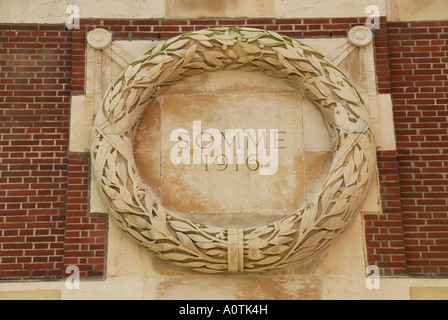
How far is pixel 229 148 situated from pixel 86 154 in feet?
4.34

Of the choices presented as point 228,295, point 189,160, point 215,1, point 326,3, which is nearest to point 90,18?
point 215,1

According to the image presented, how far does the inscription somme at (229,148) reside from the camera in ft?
22.1

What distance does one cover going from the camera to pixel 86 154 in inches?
267

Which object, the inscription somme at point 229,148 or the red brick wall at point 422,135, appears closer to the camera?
the red brick wall at point 422,135

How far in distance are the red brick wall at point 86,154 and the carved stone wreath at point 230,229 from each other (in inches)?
13.0

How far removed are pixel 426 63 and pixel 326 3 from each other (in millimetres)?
1154

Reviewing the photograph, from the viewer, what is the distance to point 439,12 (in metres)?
7.40

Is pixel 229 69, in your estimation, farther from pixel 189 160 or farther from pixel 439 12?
pixel 439 12

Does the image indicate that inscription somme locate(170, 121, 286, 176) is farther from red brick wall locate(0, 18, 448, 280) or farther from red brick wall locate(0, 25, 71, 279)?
red brick wall locate(0, 25, 71, 279)

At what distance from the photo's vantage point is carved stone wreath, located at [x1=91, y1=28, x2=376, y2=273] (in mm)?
6254

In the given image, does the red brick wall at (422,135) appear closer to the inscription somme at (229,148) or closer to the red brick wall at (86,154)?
the red brick wall at (86,154)

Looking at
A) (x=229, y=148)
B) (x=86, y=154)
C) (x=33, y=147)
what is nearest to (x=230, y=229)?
(x=229, y=148)

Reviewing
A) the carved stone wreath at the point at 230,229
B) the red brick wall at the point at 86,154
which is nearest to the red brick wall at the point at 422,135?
the red brick wall at the point at 86,154

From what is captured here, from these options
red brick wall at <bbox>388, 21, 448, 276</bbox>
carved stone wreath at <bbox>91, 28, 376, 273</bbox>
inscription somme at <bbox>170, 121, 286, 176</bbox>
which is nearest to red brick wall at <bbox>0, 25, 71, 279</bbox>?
carved stone wreath at <bbox>91, 28, 376, 273</bbox>
